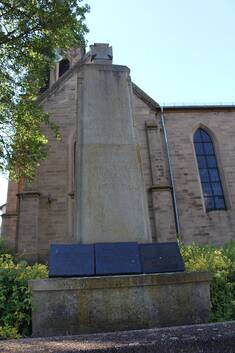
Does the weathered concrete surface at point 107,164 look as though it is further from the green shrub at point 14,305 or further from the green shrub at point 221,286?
the green shrub at point 221,286

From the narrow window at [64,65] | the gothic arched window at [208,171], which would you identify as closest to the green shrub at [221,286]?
the gothic arched window at [208,171]

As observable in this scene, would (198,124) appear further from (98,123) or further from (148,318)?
(148,318)

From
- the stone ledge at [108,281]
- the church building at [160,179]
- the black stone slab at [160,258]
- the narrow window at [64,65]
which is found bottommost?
the stone ledge at [108,281]

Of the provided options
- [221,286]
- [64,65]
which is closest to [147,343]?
[221,286]

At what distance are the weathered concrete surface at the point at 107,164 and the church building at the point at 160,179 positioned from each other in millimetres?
5847

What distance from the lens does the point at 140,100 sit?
16.4 meters

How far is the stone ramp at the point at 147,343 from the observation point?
206cm

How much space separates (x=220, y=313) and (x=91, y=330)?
6.13ft

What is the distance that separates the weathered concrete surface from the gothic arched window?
11.1 m

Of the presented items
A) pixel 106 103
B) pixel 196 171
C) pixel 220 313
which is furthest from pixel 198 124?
pixel 220 313

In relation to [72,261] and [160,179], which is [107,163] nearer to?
[72,261]

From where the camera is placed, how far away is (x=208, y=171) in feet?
53.1

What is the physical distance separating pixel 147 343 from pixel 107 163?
9.93 feet

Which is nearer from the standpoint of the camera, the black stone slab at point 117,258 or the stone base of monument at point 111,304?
the stone base of monument at point 111,304
